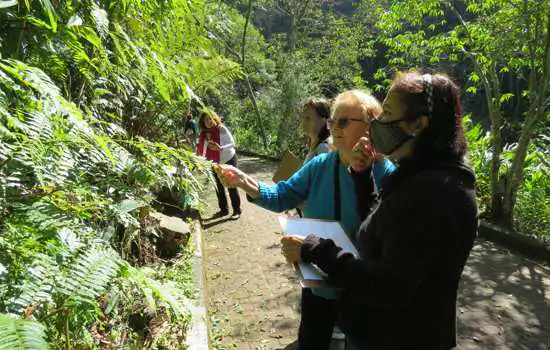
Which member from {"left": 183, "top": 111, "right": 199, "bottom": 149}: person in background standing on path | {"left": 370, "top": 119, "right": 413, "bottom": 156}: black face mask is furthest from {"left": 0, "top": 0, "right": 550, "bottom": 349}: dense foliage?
{"left": 183, "top": 111, "right": 199, "bottom": 149}: person in background standing on path

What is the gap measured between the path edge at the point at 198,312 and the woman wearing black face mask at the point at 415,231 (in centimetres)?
107

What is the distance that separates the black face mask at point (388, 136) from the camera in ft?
5.29

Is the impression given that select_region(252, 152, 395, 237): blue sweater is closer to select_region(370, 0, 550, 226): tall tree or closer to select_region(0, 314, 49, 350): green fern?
select_region(0, 314, 49, 350): green fern

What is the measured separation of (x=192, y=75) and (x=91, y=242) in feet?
10.4

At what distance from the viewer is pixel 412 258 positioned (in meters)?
1.44

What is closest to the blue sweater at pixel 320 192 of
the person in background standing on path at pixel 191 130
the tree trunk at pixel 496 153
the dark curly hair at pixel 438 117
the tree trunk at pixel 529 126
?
the dark curly hair at pixel 438 117

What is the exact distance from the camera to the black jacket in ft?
4.73

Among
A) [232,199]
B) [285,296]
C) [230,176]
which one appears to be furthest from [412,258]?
[232,199]

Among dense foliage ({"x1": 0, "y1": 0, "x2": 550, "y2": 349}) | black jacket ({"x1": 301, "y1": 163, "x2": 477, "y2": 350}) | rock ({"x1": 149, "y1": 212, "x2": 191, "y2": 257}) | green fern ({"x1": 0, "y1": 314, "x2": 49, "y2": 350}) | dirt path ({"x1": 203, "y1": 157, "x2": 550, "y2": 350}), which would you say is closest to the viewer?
green fern ({"x1": 0, "y1": 314, "x2": 49, "y2": 350})

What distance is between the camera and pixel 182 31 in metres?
4.20

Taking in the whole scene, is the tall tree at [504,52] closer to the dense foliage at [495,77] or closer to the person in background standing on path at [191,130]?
the dense foliage at [495,77]

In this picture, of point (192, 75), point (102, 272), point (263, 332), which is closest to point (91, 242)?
point (102, 272)

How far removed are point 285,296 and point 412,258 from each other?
352 centimetres

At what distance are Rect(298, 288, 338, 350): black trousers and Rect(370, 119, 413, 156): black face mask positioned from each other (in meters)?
1.07
